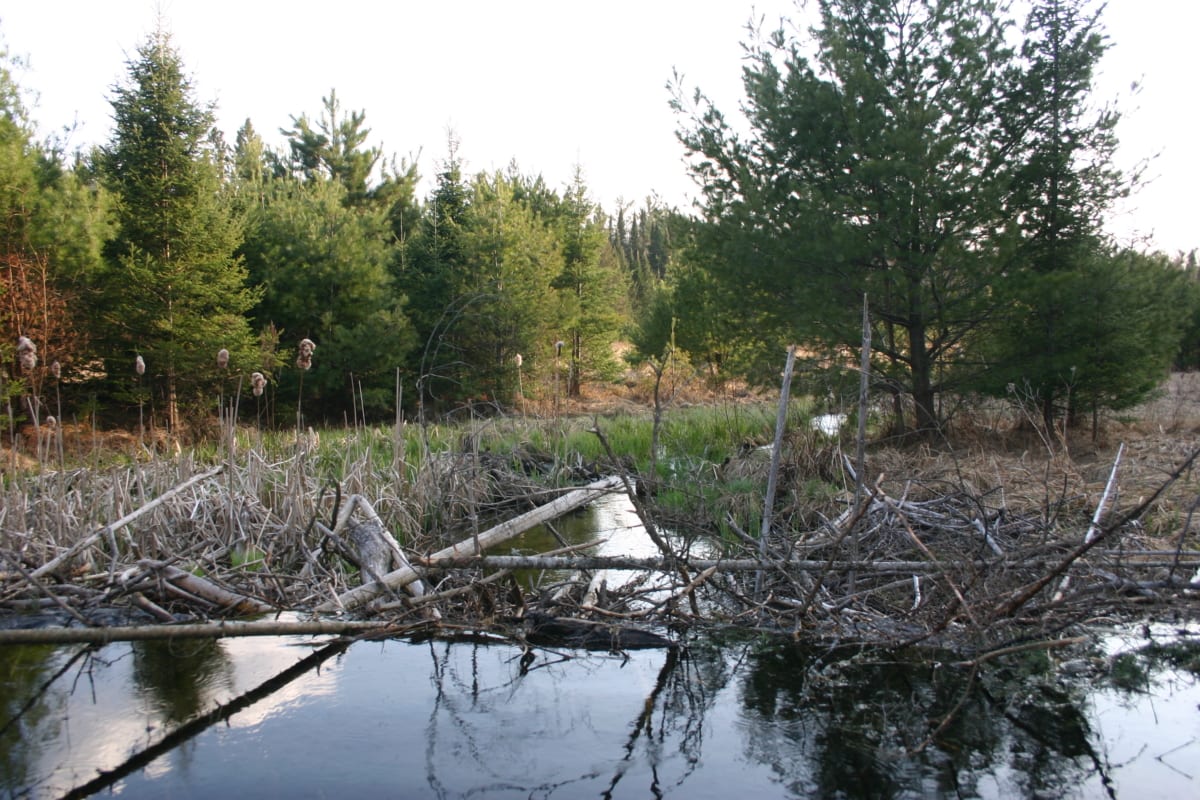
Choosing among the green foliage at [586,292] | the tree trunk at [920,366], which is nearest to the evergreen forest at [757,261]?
the tree trunk at [920,366]

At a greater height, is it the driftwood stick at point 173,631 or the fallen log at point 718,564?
the fallen log at point 718,564

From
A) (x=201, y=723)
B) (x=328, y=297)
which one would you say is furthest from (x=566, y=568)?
(x=328, y=297)

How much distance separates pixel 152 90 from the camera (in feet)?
51.6

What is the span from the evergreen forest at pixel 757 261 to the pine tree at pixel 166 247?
53 mm

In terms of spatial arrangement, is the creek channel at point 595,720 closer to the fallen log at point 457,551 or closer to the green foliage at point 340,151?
the fallen log at point 457,551

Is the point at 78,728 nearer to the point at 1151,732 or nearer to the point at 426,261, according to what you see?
the point at 1151,732

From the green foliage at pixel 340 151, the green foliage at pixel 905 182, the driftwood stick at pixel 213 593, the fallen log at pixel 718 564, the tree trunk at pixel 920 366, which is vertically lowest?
the driftwood stick at pixel 213 593

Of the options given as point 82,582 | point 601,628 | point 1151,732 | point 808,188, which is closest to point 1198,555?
point 1151,732

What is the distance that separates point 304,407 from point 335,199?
4.94 meters

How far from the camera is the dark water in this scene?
2.97 metres

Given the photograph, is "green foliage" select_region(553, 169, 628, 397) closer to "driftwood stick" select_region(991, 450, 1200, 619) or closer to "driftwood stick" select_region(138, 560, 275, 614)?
"driftwood stick" select_region(138, 560, 275, 614)

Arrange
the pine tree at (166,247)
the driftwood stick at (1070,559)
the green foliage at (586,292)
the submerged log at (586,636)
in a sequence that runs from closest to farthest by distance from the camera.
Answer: the driftwood stick at (1070,559), the submerged log at (586,636), the pine tree at (166,247), the green foliage at (586,292)

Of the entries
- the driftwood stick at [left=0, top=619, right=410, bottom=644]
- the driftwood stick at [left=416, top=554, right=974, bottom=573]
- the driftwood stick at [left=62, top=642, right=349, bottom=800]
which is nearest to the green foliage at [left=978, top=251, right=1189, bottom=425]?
the driftwood stick at [left=416, top=554, right=974, bottom=573]

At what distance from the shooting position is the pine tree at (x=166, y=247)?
15.3 m
